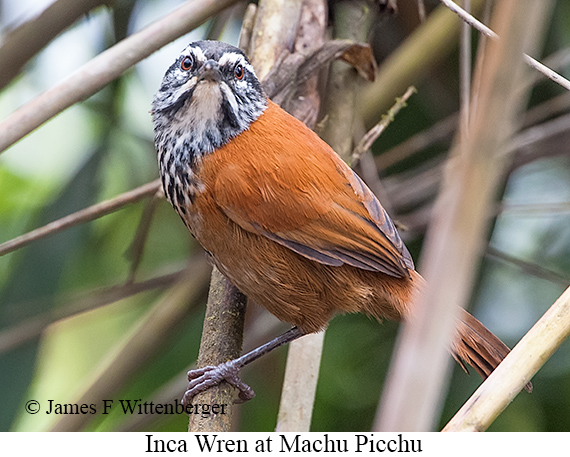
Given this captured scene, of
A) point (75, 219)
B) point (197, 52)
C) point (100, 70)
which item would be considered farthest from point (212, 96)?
point (75, 219)

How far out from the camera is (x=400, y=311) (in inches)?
88.7

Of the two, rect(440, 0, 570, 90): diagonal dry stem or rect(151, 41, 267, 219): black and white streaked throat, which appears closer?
rect(440, 0, 570, 90): diagonal dry stem

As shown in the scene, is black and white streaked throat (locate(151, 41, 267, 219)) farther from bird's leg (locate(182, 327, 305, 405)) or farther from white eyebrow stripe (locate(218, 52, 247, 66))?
bird's leg (locate(182, 327, 305, 405))

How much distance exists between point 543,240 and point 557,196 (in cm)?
25

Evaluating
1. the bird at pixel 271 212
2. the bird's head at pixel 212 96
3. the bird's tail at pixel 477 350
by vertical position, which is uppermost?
the bird's head at pixel 212 96

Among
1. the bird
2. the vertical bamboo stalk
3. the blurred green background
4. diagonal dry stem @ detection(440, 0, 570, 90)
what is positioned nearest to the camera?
the vertical bamboo stalk

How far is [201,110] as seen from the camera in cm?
225

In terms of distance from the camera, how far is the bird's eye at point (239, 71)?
2.26 meters

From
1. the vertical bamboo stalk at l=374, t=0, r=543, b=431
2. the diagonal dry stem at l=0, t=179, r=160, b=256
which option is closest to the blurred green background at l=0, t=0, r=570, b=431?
the diagonal dry stem at l=0, t=179, r=160, b=256

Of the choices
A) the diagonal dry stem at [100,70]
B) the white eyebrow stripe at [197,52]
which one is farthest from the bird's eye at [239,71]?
the diagonal dry stem at [100,70]

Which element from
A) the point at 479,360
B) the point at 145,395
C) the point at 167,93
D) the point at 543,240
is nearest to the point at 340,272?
the point at 479,360

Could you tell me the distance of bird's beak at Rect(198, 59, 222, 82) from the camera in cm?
220

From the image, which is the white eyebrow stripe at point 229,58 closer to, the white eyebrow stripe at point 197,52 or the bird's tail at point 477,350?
the white eyebrow stripe at point 197,52

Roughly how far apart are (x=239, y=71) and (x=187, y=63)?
0.19 m
